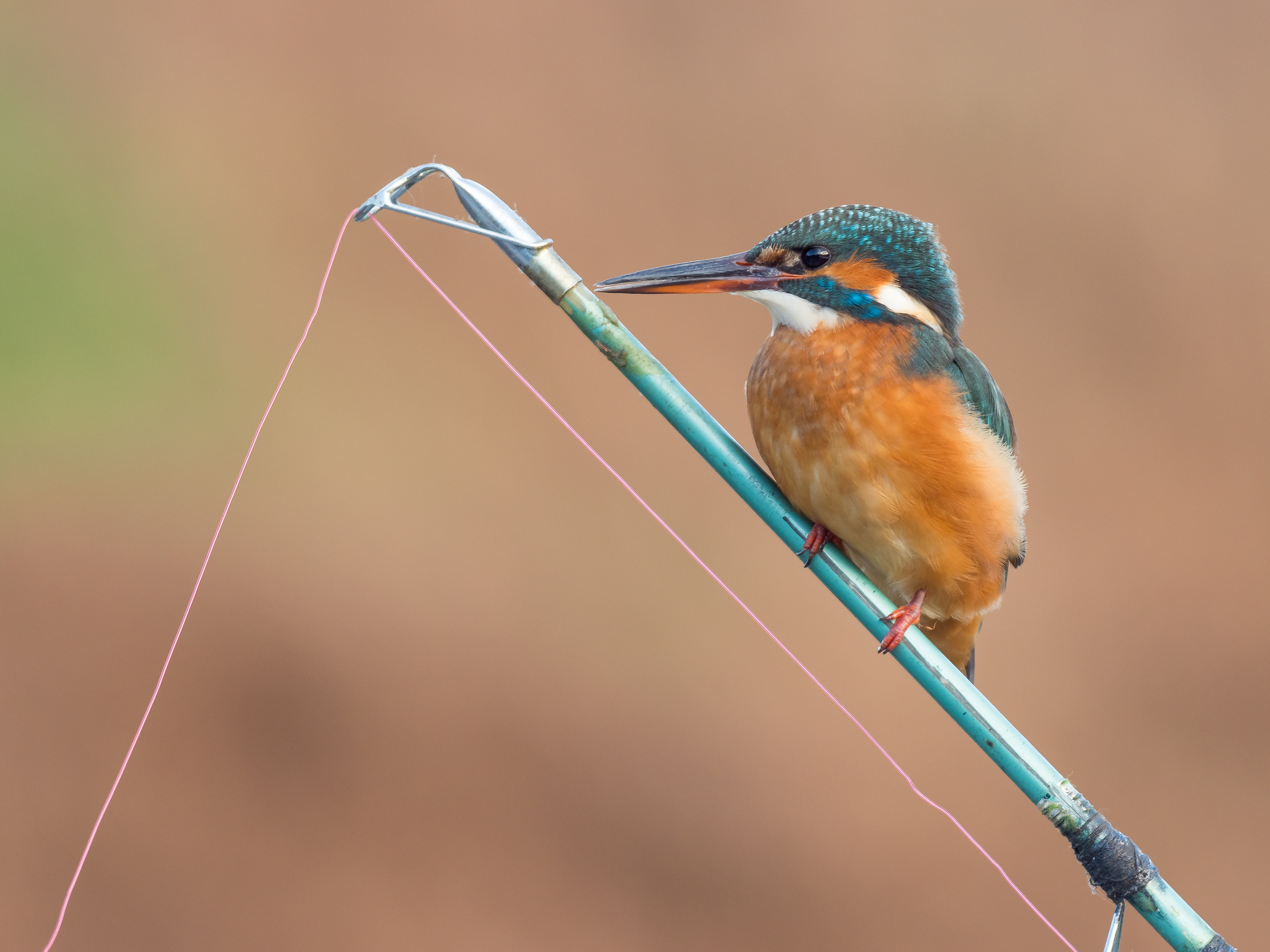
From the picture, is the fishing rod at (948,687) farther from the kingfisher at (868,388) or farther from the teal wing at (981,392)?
the teal wing at (981,392)

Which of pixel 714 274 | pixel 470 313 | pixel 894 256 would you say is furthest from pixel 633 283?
pixel 470 313

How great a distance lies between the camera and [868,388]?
0.69m

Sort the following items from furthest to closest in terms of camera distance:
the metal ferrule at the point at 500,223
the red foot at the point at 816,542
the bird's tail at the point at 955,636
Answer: the bird's tail at the point at 955,636, the red foot at the point at 816,542, the metal ferrule at the point at 500,223

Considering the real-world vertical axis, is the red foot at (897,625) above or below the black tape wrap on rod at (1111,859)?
above

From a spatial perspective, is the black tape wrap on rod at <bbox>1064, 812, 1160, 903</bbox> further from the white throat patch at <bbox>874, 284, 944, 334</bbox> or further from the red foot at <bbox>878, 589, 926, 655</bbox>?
the white throat patch at <bbox>874, 284, 944, 334</bbox>

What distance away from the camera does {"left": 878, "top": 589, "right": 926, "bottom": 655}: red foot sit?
24.2 inches

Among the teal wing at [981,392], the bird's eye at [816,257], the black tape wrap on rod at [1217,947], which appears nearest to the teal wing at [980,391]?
the teal wing at [981,392]

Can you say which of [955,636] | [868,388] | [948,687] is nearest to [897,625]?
[948,687]

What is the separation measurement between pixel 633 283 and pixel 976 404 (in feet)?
0.96

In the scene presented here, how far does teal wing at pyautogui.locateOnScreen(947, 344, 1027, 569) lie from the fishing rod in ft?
0.74

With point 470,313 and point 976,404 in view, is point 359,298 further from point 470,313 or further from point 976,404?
point 976,404

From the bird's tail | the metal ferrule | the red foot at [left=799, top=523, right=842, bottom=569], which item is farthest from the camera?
the bird's tail

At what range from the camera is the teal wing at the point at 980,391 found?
0.74 metres

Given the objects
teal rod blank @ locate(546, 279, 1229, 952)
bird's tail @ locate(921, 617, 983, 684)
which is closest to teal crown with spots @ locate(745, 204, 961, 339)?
teal rod blank @ locate(546, 279, 1229, 952)
